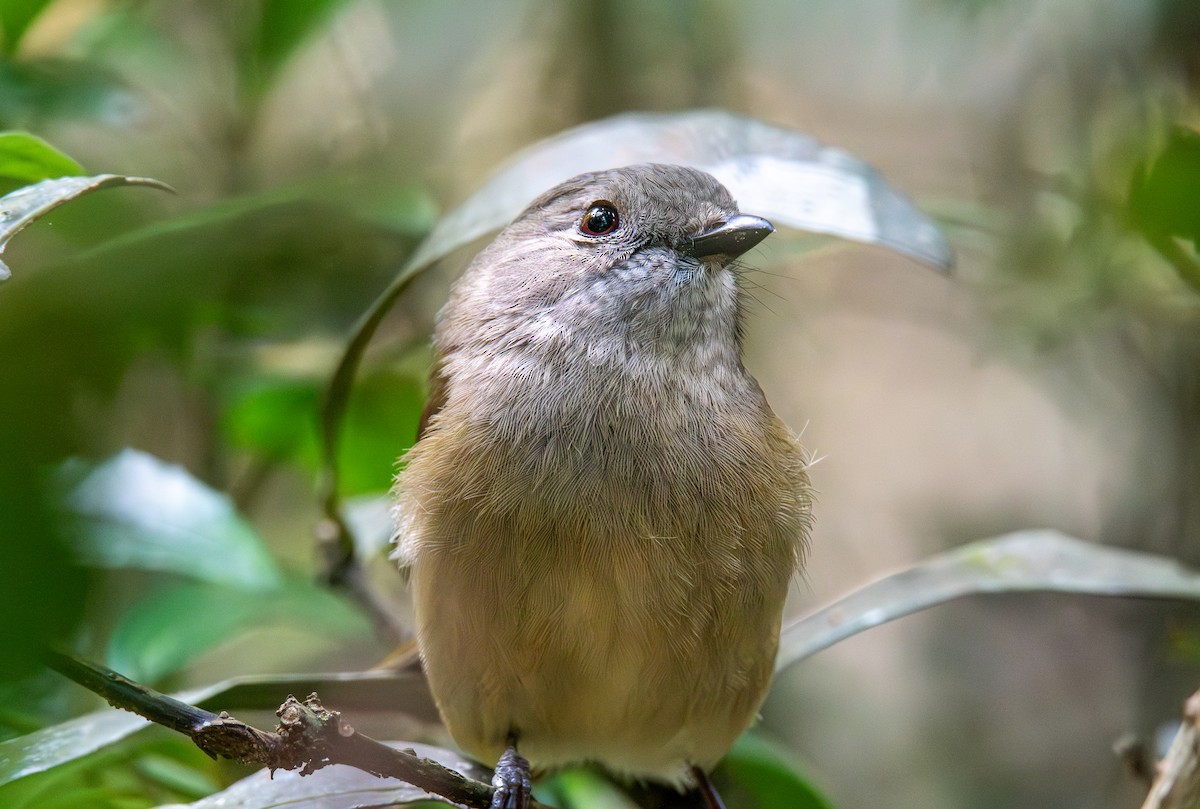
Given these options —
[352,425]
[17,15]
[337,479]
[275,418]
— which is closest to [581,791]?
[337,479]

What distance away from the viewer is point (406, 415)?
3.25 metres

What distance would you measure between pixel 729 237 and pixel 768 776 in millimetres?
1304

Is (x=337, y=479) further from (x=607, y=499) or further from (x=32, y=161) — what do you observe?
(x=32, y=161)

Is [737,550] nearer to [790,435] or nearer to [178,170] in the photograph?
[790,435]

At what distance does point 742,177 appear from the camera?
2.32 metres

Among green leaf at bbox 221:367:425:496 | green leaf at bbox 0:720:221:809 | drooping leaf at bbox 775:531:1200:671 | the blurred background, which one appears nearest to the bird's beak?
the blurred background

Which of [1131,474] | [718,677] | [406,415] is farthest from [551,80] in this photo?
[718,677]

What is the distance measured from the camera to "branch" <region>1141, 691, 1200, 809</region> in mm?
1721

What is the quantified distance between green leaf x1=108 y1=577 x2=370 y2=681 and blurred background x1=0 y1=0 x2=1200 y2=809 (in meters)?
0.01

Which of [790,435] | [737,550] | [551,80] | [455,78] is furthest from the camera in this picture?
[551,80]

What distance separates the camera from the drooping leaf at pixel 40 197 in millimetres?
1426

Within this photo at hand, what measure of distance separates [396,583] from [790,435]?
238cm

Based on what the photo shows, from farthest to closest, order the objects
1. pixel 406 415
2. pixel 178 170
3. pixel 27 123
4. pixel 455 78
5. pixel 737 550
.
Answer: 1. pixel 455 78
2. pixel 178 170
3. pixel 406 415
4. pixel 27 123
5. pixel 737 550

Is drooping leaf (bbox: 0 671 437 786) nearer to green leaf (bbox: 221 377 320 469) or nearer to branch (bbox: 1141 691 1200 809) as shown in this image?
green leaf (bbox: 221 377 320 469)
